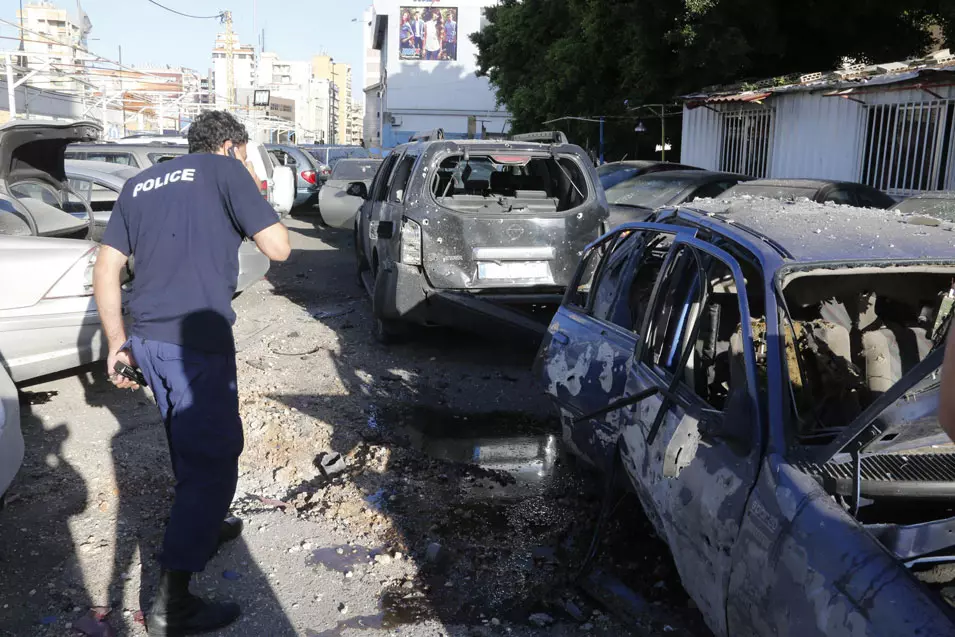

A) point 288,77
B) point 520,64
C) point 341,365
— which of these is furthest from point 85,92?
point 288,77

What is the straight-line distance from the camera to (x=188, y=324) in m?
3.13

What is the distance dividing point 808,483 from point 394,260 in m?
4.72

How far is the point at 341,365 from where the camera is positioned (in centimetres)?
683

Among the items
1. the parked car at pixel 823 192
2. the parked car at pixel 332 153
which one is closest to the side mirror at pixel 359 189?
the parked car at pixel 823 192

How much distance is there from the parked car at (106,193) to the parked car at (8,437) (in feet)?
13.2

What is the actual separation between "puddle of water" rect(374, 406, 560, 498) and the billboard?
52.3 m

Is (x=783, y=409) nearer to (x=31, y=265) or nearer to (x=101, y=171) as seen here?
(x=31, y=265)

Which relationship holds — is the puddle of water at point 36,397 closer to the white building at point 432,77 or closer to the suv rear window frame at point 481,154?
the suv rear window frame at point 481,154

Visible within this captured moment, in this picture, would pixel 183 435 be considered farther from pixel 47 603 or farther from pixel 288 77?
pixel 288 77

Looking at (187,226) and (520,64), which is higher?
(520,64)

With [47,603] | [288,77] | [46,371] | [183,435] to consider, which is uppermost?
[288,77]

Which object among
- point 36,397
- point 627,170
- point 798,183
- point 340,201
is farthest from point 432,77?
point 36,397

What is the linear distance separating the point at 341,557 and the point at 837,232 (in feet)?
8.00

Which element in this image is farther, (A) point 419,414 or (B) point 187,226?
(A) point 419,414
